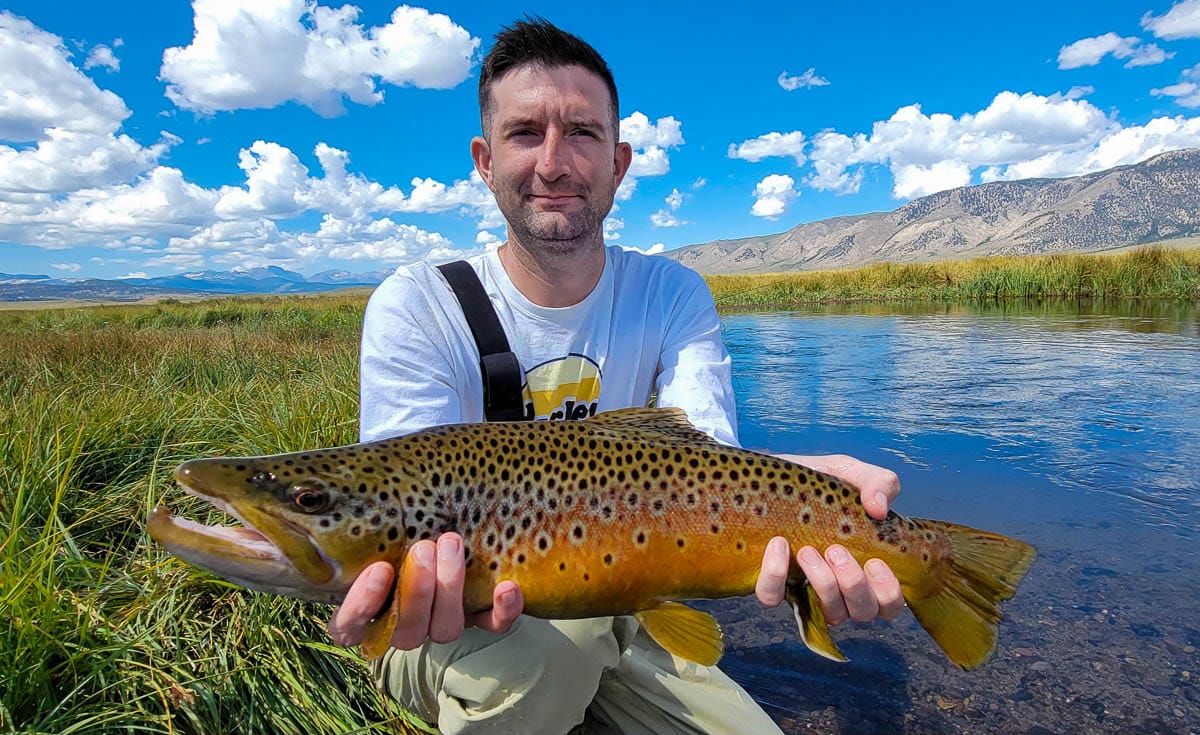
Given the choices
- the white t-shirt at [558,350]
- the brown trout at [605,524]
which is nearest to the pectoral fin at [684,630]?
the brown trout at [605,524]

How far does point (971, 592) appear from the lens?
2.41m

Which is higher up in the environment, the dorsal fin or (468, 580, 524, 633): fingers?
the dorsal fin

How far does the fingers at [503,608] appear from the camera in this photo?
218 cm

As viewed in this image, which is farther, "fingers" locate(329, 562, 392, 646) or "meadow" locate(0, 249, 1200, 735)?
"meadow" locate(0, 249, 1200, 735)

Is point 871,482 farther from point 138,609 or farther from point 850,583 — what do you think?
point 138,609

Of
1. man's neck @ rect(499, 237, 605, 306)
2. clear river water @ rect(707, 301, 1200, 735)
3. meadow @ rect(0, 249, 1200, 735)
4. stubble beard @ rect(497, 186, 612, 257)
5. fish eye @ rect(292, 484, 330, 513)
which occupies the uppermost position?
stubble beard @ rect(497, 186, 612, 257)

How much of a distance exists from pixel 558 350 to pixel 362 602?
5.22ft

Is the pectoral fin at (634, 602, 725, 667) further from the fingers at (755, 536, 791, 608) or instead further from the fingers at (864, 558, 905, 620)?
the fingers at (864, 558, 905, 620)

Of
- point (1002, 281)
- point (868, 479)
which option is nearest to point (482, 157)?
point (868, 479)

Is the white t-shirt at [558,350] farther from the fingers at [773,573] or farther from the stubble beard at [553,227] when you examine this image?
the fingers at [773,573]

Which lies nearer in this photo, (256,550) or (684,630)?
(256,550)

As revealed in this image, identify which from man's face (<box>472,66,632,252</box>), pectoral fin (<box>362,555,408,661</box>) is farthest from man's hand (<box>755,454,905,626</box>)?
man's face (<box>472,66,632,252</box>)

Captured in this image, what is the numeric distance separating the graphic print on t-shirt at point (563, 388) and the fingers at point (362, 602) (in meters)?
1.30

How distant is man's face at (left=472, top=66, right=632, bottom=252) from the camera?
329cm
